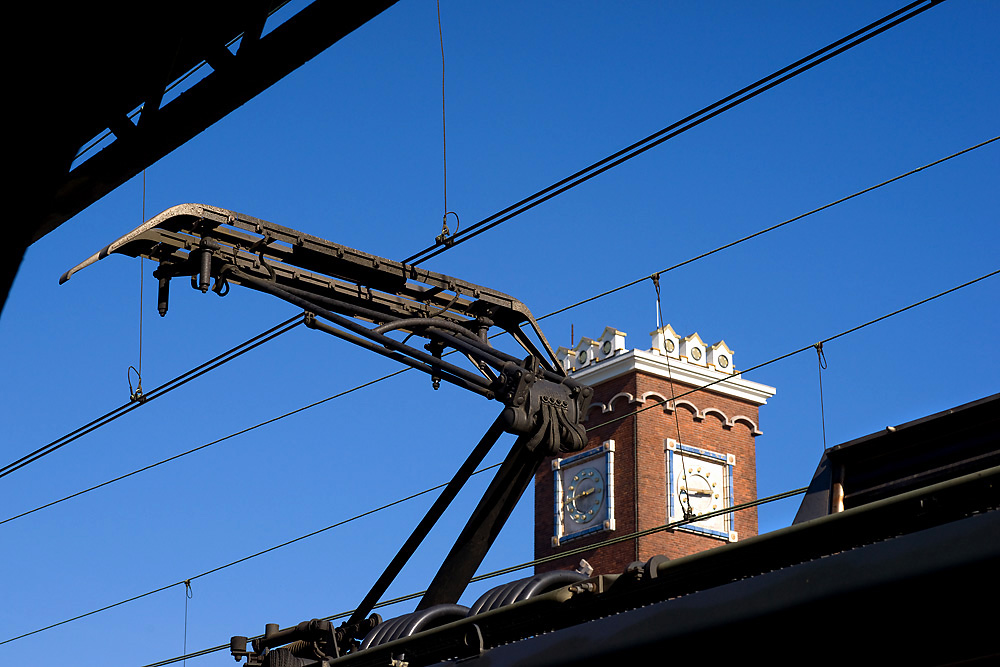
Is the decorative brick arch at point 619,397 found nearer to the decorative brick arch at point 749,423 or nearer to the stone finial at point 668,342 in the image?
the stone finial at point 668,342

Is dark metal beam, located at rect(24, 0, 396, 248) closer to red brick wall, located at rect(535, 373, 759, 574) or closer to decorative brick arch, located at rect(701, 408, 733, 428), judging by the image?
red brick wall, located at rect(535, 373, 759, 574)

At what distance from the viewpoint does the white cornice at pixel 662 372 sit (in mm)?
38875

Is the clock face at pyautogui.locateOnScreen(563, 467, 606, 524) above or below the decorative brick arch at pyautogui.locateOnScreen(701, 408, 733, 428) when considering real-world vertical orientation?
below

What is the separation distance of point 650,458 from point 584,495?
248 centimetres

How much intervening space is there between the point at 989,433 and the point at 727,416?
3508 cm

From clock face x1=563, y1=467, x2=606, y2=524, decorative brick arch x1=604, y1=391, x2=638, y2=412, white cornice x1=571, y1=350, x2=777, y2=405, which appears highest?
white cornice x1=571, y1=350, x2=777, y2=405

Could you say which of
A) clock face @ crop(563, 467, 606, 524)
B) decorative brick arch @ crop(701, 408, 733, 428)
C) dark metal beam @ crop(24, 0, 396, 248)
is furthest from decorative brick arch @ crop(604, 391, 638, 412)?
dark metal beam @ crop(24, 0, 396, 248)

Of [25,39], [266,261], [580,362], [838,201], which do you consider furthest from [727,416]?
[25,39]

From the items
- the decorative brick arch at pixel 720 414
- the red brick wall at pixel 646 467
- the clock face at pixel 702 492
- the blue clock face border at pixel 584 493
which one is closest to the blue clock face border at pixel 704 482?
the clock face at pixel 702 492

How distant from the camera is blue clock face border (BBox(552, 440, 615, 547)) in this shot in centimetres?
3900

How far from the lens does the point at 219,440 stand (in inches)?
650

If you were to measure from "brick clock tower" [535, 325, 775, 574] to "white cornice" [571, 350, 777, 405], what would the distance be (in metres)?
0.03

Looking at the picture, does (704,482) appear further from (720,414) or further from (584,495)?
(584,495)

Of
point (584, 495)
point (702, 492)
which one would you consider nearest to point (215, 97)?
point (584, 495)
